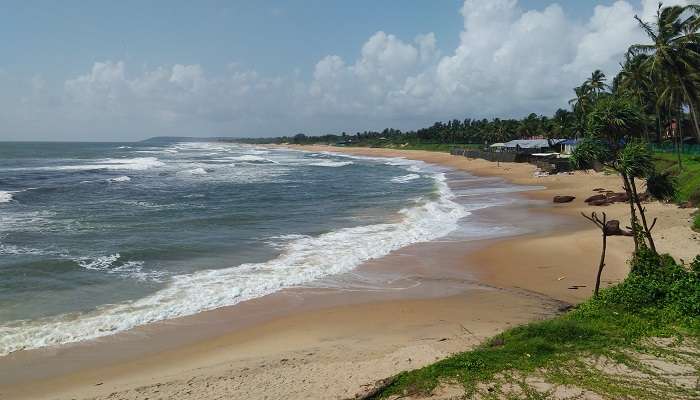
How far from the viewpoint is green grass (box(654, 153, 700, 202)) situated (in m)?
25.9

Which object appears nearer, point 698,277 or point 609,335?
point 609,335

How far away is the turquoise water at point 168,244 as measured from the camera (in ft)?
45.6

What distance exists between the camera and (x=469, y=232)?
24031 millimetres

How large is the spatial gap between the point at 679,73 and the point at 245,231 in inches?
942

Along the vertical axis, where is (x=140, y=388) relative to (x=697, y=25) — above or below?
below

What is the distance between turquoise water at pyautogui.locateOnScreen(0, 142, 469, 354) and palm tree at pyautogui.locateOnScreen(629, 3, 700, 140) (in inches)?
513

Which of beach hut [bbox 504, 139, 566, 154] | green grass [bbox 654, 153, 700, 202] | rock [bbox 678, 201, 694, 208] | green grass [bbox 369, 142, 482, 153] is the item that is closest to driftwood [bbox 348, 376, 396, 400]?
green grass [bbox 654, 153, 700, 202]

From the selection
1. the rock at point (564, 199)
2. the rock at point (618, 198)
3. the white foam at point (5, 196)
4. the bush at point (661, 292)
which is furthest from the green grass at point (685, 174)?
the white foam at point (5, 196)

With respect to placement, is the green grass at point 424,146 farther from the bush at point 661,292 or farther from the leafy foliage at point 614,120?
the bush at point 661,292

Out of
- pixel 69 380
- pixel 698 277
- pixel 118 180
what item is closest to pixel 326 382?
pixel 69 380

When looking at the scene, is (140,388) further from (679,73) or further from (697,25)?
(697,25)

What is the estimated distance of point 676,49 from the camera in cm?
2675

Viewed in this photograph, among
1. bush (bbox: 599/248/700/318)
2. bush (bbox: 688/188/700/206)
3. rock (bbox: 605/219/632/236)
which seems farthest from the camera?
bush (bbox: 688/188/700/206)

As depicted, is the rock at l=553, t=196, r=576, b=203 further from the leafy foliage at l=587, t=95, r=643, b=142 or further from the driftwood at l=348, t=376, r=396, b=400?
the driftwood at l=348, t=376, r=396, b=400
